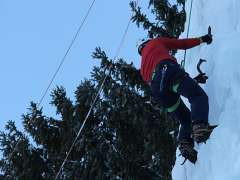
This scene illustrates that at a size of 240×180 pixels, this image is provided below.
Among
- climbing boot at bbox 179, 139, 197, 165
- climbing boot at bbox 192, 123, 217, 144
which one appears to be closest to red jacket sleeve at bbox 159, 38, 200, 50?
climbing boot at bbox 179, 139, 197, 165

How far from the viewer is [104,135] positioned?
13.7m

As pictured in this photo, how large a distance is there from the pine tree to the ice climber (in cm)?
508

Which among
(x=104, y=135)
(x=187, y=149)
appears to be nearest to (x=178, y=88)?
(x=187, y=149)

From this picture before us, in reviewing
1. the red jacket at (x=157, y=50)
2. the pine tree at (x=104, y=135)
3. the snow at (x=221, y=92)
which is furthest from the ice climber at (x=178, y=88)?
the pine tree at (x=104, y=135)

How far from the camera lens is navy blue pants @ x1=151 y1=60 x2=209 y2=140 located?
21.6ft

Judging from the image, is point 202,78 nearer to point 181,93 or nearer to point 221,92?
point 221,92

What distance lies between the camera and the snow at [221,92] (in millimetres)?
6641

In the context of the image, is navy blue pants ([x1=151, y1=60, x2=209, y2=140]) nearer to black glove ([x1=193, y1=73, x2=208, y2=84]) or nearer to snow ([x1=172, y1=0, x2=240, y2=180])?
snow ([x1=172, y1=0, x2=240, y2=180])

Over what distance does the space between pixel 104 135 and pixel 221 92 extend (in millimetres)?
6529

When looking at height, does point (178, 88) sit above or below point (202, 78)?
below

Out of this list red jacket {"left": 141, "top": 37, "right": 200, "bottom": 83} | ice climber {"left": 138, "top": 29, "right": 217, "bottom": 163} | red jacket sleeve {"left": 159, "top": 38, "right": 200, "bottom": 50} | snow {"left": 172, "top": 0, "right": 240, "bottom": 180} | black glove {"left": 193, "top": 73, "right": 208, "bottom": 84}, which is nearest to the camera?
ice climber {"left": 138, "top": 29, "right": 217, "bottom": 163}

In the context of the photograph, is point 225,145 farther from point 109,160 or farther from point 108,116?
point 108,116

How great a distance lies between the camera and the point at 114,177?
12906 mm

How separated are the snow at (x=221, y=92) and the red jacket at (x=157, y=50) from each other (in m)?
0.53
